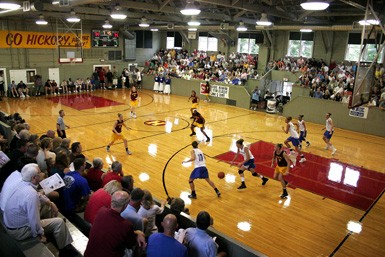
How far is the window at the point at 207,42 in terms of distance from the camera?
92.6ft

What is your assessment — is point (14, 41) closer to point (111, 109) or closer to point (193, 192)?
point (111, 109)

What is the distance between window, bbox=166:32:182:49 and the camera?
30.3 metres

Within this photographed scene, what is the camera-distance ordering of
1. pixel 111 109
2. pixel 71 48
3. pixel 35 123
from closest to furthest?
pixel 35 123, pixel 111 109, pixel 71 48

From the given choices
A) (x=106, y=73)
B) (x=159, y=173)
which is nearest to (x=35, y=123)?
(x=159, y=173)

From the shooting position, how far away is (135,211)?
4336 mm

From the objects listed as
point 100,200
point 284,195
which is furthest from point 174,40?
point 100,200

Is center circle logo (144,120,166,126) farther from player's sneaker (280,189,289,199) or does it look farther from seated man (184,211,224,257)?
seated man (184,211,224,257)

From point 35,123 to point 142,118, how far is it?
4907mm

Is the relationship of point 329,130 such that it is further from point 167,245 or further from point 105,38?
point 105,38

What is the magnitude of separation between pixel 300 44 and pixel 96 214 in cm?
2205

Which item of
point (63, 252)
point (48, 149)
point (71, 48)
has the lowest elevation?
point (63, 252)

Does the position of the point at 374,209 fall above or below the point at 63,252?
below

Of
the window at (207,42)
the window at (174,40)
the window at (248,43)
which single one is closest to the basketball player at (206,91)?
the window at (248,43)

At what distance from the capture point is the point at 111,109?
18.2 metres
